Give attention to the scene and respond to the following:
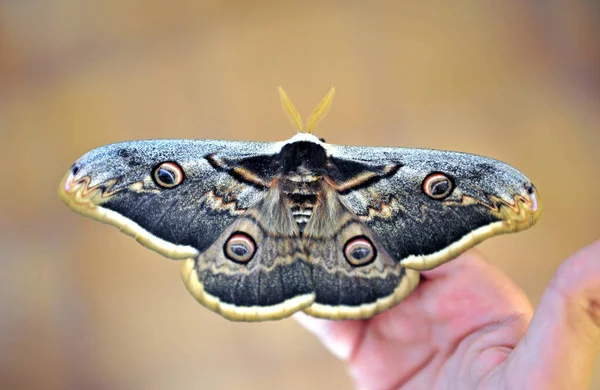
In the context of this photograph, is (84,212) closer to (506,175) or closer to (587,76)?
(506,175)

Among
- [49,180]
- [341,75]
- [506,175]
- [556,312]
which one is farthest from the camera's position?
[341,75]

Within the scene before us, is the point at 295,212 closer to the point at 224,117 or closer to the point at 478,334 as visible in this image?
the point at 478,334

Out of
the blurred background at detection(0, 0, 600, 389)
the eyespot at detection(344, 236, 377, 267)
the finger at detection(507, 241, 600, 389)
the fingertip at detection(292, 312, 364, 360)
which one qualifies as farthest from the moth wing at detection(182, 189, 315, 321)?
the blurred background at detection(0, 0, 600, 389)

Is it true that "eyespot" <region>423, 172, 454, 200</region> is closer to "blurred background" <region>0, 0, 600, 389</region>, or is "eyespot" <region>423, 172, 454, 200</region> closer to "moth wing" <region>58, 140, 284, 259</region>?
"moth wing" <region>58, 140, 284, 259</region>

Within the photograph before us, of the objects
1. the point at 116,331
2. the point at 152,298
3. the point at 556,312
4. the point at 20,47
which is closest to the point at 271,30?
the point at 20,47

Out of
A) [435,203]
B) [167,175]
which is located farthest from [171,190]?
[435,203]

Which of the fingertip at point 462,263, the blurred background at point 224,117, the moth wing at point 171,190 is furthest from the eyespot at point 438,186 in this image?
the blurred background at point 224,117
